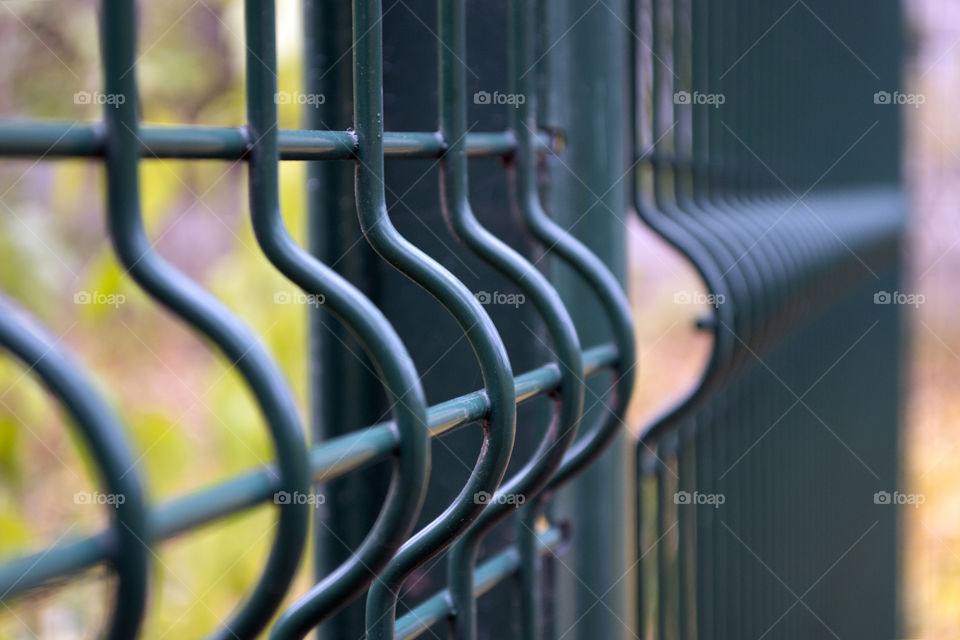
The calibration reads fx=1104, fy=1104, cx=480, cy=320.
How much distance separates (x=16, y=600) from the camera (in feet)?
0.76

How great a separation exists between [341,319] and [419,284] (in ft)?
0.15

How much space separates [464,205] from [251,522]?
589 millimetres

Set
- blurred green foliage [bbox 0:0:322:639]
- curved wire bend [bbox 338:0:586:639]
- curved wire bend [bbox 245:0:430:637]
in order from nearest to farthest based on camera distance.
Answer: curved wire bend [bbox 245:0:430:637]
curved wire bend [bbox 338:0:586:639]
blurred green foliage [bbox 0:0:322:639]

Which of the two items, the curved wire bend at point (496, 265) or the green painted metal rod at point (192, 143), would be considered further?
the curved wire bend at point (496, 265)

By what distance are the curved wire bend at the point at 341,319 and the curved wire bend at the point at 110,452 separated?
11 cm

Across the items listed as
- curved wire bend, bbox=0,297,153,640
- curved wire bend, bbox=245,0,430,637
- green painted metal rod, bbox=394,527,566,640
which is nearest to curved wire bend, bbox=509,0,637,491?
green painted metal rod, bbox=394,527,566,640

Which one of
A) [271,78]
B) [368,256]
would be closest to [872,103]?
[368,256]

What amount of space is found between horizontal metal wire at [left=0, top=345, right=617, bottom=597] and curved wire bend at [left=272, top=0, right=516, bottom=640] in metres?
0.01

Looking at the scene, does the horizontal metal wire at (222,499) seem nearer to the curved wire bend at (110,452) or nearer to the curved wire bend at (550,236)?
the curved wire bend at (110,452)

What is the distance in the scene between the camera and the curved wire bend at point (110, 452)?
0.78ft

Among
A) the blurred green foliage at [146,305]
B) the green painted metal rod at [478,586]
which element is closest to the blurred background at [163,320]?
the blurred green foliage at [146,305]

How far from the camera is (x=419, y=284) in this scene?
399 millimetres

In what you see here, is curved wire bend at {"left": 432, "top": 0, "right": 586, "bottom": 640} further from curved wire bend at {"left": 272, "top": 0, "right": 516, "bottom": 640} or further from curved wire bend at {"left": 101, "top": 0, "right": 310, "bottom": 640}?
curved wire bend at {"left": 101, "top": 0, "right": 310, "bottom": 640}

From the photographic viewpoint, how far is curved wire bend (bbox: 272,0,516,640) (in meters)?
0.39
